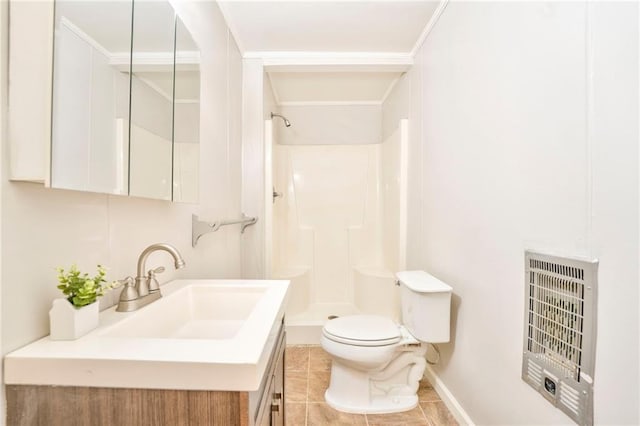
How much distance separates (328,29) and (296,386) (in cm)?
233

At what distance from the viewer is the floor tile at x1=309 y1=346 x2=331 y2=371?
219cm

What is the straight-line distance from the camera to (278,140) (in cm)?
332

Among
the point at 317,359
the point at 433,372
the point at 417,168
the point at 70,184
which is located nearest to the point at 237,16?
the point at 417,168

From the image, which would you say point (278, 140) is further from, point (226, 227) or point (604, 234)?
point (604, 234)

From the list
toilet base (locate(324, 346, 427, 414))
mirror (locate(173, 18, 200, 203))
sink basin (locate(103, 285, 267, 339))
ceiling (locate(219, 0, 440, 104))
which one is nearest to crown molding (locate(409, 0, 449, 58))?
ceiling (locate(219, 0, 440, 104))

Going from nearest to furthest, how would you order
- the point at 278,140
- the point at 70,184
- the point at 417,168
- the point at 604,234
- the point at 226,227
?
the point at 70,184, the point at 604,234, the point at 226,227, the point at 417,168, the point at 278,140

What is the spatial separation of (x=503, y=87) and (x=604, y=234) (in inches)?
27.7

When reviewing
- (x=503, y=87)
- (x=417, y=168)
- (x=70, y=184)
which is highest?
(x=503, y=87)

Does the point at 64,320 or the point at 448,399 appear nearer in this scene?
the point at 64,320

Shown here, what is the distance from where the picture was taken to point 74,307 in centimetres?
66

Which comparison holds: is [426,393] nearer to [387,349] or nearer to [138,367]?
[387,349]

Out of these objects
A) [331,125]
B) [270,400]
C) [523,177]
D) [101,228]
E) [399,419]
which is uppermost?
[331,125]

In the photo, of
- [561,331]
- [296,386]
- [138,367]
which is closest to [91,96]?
[138,367]

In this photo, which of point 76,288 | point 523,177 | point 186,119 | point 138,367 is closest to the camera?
point 138,367
